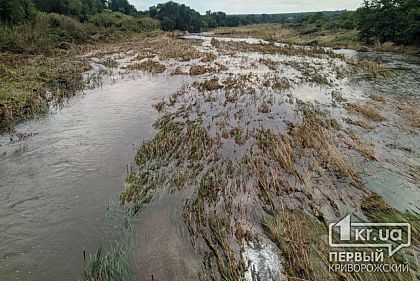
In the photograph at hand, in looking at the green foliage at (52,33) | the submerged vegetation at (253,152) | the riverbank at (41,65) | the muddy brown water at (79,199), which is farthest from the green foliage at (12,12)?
the muddy brown water at (79,199)

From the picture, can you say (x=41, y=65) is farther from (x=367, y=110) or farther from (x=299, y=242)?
(x=299, y=242)

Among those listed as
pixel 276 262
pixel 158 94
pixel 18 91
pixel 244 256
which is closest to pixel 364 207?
pixel 276 262

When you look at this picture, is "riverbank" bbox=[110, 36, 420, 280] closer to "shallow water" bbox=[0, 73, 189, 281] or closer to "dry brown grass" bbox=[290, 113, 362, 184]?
"dry brown grass" bbox=[290, 113, 362, 184]

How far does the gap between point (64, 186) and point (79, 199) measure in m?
0.99

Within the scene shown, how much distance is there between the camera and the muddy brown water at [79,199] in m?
6.06

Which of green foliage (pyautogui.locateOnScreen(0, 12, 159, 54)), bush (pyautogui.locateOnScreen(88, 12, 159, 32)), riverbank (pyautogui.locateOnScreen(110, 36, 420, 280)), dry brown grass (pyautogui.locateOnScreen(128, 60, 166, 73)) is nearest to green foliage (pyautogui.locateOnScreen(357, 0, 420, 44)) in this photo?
riverbank (pyautogui.locateOnScreen(110, 36, 420, 280))

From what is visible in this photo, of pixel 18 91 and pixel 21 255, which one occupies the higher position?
pixel 18 91

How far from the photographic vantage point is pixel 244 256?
5984 millimetres

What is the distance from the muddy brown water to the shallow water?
0.02m

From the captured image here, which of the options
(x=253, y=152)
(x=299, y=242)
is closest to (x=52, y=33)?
(x=253, y=152)

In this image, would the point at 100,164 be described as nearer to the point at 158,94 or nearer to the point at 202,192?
the point at 202,192

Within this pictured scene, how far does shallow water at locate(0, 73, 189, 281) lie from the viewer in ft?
20.4

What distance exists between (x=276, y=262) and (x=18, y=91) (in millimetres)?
16861

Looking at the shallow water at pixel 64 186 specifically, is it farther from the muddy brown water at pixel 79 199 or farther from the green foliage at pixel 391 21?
the green foliage at pixel 391 21
